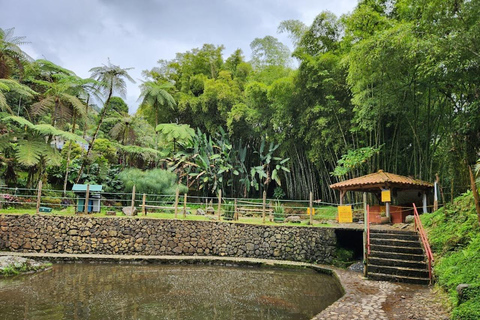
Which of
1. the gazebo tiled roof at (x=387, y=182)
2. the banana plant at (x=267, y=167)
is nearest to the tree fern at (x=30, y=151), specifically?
the banana plant at (x=267, y=167)

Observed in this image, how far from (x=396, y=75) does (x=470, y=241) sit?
210 inches

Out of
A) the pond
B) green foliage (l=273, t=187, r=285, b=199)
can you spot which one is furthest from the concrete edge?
green foliage (l=273, t=187, r=285, b=199)

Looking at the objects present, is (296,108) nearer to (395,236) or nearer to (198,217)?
(198,217)

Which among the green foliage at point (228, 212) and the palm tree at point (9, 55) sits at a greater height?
the palm tree at point (9, 55)

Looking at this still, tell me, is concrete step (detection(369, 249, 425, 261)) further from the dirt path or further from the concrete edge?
the concrete edge

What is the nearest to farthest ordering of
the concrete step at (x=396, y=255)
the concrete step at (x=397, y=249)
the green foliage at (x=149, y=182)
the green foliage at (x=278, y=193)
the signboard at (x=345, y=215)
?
1. the concrete step at (x=396, y=255)
2. the concrete step at (x=397, y=249)
3. the signboard at (x=345, y=215)
4. the green foliage at (x=149, y=182)
5. the green foliage at (x=278, y=193)

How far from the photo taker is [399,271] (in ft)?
22.9

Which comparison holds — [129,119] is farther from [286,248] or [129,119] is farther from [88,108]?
[286,248]

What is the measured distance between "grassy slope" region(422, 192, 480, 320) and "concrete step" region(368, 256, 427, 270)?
0.36m

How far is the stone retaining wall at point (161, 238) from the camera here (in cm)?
974

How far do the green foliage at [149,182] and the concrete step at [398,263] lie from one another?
9.42 meters

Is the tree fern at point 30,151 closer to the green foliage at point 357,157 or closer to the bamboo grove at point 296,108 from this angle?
the bamboo grove at point 296,108

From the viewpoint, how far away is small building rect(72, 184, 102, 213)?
1044cm

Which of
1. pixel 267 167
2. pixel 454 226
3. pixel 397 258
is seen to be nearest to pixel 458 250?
pixel 454 226
